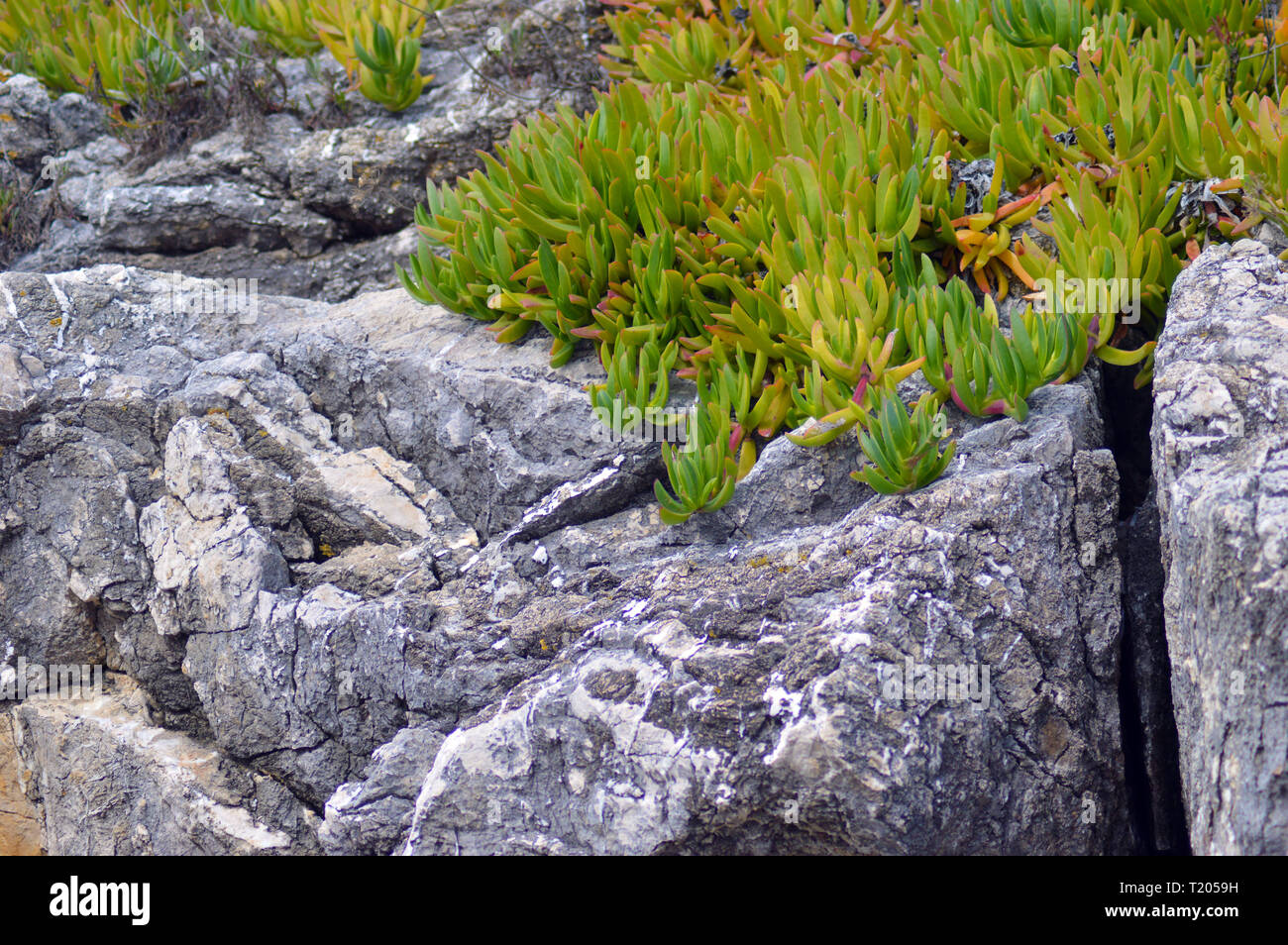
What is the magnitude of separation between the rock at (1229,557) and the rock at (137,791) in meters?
2.51

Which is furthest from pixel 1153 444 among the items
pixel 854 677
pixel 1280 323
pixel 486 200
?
pixel 486 200

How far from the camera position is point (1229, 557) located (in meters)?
2.40

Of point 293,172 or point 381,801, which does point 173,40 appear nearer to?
point 293,172

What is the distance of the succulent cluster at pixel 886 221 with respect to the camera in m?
3.34

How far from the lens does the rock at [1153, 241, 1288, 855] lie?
7.55ft

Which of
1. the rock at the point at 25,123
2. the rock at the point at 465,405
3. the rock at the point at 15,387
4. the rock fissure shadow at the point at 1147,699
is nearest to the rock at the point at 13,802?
the rock at the point at 15,387

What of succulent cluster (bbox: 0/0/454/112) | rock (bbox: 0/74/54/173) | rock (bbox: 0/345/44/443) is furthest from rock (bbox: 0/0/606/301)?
rock (bbox: 0/345/44/443)

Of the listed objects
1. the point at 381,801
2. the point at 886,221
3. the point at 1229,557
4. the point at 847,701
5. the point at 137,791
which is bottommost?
the point at 137,791

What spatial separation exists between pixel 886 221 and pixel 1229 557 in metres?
1.78

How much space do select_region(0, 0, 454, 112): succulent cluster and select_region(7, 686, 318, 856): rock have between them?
340 centimetres

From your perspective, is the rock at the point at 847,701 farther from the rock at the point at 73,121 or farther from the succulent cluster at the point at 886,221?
the rock at the point at 73,121

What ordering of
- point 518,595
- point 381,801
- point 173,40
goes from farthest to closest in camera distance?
point 173,40
point 518,595
point 381,801

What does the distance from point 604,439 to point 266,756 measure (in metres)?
1.52

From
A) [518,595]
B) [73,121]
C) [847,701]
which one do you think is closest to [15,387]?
[518,595]
